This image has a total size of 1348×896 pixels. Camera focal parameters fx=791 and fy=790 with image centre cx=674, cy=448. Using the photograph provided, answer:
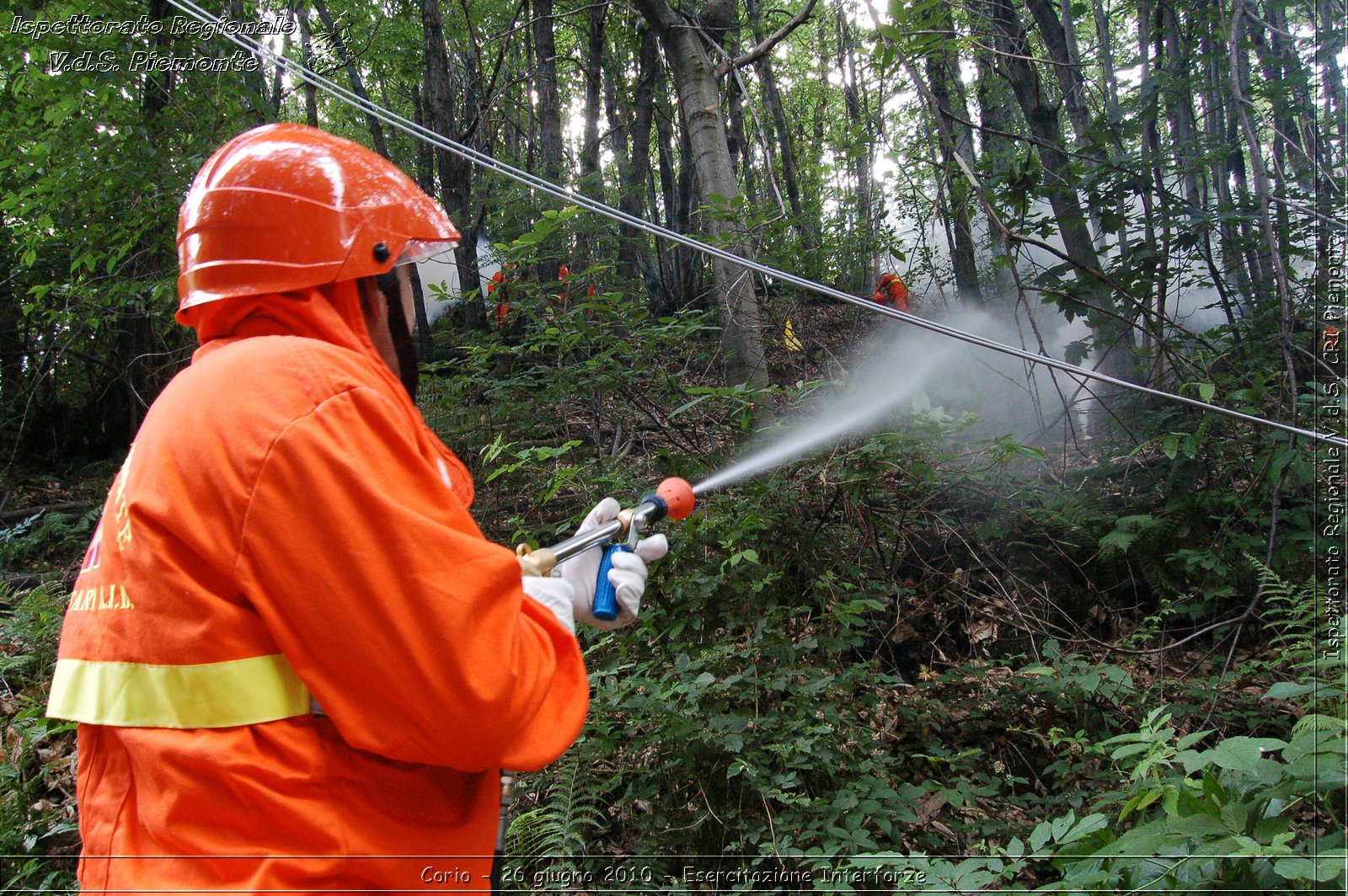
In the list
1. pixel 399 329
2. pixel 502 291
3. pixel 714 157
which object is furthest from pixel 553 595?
pixel 714 157

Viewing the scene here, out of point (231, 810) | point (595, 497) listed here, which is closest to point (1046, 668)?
point (595, 497)

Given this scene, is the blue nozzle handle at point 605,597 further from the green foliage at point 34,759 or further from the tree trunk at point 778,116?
the tree trunk at point 778,116

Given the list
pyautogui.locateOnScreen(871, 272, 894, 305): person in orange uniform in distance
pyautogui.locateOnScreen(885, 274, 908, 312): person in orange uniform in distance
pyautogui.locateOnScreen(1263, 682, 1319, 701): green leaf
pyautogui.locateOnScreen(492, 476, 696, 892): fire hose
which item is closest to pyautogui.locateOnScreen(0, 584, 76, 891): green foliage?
pyautogui.locateOnScreen(492, 476, 696, 892): fire hose

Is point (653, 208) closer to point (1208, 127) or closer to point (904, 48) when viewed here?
point (1208, 127)

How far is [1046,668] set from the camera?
3617mm

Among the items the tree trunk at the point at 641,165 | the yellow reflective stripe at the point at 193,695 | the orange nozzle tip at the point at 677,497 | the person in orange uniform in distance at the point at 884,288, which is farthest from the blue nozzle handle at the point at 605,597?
the tree trunk at the point at 641,165

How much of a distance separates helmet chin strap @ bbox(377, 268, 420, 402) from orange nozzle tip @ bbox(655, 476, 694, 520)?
856mm

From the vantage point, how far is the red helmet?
61.9 inches

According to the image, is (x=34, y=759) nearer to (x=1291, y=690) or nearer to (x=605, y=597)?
(x=605, y=597)

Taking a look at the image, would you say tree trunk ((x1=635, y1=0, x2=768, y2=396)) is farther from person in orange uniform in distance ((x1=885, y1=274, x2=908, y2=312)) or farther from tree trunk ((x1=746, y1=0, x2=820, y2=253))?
tree trunk ((x1=746, y1=0, x2=820, y2=253))

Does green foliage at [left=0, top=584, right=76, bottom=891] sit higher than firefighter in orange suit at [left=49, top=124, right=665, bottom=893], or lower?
lower

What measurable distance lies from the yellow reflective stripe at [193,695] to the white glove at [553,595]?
60 centimetres

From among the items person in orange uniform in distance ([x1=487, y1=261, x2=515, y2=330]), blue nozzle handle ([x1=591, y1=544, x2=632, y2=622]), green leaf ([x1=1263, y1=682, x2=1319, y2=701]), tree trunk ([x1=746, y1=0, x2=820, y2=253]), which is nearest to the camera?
blue nozzle handle ([x1=591, y1=544, x2=632, y2=622])

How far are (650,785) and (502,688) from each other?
2324 millimetres
